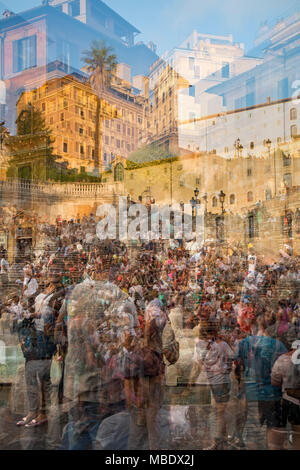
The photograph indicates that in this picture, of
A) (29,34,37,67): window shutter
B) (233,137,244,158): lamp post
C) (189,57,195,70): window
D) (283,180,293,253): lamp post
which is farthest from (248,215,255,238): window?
(29,34,37,67): window shutter

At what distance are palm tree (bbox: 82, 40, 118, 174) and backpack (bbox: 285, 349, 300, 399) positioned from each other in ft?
34.2

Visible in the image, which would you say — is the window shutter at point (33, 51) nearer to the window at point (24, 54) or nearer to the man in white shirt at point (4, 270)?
the window at point (24, 54)

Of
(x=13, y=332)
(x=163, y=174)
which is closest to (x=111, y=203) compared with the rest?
(x=163, y=174)

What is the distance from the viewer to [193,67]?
40.9 ft

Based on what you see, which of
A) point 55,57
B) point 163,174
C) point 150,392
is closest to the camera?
point 150,392

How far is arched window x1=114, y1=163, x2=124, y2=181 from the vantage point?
47.9ft

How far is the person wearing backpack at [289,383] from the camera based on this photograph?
9.82ft

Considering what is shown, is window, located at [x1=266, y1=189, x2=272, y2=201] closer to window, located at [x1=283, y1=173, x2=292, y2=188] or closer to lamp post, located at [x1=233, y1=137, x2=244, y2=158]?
window, located at [x1=283, y1=173, x2=292, y2=188]

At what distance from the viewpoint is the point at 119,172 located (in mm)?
14742

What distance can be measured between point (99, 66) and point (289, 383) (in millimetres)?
11031

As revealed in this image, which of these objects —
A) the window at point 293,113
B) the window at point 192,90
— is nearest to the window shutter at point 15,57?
the window at point 192,90

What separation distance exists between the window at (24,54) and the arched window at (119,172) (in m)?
4.77
